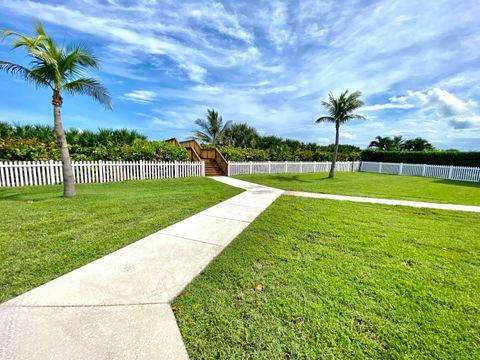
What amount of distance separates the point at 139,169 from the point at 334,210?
9422mm

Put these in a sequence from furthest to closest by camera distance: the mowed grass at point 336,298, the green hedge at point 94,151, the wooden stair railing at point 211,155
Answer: the wooden stair railing at point 211,155 → the green hedge at point 94,151 → the mowed grass at point 336,298

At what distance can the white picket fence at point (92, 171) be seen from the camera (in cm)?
801

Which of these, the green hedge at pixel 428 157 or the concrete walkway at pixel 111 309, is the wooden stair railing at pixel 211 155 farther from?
the green hedge at pixel 428 157

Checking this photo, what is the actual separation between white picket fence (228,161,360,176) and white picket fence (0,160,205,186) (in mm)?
2734

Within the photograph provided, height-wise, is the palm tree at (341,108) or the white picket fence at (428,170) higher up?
the palm tree at (341,108)

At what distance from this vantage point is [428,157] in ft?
66.5

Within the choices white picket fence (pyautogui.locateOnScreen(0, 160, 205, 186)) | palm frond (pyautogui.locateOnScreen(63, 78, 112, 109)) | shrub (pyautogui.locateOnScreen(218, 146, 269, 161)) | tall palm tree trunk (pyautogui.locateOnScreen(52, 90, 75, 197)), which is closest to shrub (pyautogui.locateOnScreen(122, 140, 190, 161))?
white picket fence (pyautogui.locateOnScreen(0, 160, 205, 186))

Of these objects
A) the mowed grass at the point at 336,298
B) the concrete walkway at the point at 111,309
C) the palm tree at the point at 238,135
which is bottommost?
the mowed grass at the point at 336,298

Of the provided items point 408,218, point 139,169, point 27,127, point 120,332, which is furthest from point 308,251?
point 27,127

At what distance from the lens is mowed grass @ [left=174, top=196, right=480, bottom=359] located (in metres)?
1.66

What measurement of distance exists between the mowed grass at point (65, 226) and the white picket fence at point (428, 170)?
19958 millimetres

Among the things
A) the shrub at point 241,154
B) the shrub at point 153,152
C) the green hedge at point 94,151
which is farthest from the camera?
the shrub at point 241,154

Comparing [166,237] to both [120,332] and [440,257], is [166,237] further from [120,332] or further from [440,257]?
[440,257]

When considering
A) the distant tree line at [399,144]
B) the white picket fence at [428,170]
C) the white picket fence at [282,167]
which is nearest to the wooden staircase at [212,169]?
the white picket fence at [282,167]
